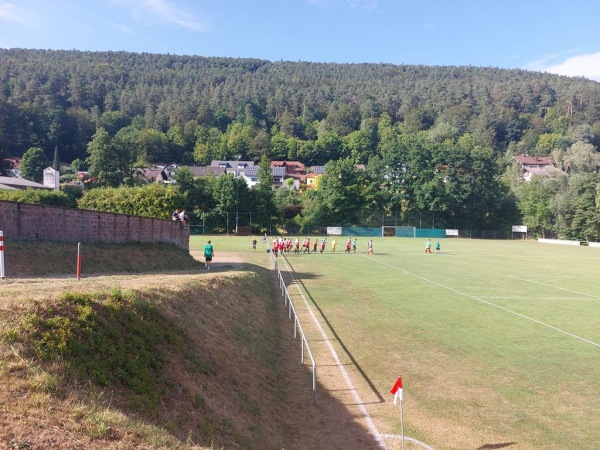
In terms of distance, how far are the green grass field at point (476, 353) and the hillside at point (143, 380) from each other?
2.05 metres

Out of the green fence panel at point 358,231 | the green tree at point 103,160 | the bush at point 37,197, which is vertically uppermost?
the green tree at point 103,160

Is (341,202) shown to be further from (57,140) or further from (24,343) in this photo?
(57,140)

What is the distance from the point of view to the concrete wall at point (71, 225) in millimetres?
18609

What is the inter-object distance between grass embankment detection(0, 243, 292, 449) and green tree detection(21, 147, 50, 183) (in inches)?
4808

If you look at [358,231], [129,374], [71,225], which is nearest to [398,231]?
[358,231]

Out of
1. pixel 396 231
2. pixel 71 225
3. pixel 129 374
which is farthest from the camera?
pixel 396 231

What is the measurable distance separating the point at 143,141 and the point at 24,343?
541ft

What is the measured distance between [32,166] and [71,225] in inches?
4437

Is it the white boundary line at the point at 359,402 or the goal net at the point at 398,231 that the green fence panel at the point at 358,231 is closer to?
the goal net at the point at 398,231

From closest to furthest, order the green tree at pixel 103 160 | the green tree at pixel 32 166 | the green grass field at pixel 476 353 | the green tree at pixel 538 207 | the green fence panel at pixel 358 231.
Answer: the green grass field at pixel 476 353 < the green tree at pixel 103 160 < the green tree at pixel 538 207 < the green fence panel at pixel 358 231 < the green tree at pixel 32 166

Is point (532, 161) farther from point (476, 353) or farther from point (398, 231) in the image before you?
point (476, 353)

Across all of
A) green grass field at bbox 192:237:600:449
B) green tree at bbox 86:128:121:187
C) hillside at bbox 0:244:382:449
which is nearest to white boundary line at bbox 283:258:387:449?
green grass field at bbox 192:237:600:449

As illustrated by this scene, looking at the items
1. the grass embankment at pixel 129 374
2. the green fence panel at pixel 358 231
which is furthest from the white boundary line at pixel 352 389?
the green fence panel at pixel 358 231

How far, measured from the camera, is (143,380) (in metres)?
7.81
